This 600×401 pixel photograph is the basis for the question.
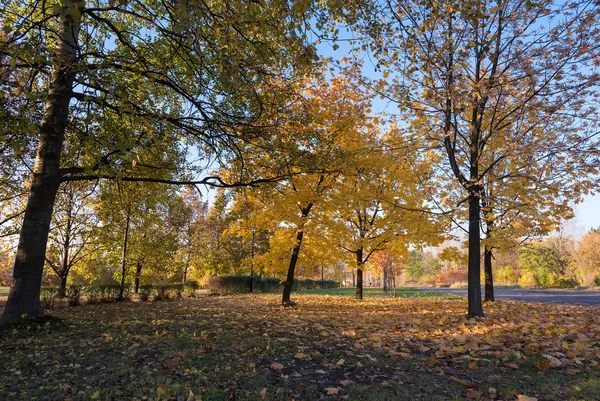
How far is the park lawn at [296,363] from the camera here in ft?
10.1

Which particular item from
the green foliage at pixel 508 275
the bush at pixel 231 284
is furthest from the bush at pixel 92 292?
the green foliage at pixel 508 275

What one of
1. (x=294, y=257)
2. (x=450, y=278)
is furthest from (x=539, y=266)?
(x=294, y=257)

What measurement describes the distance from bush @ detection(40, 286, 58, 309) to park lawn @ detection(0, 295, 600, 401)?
4649 millimetres

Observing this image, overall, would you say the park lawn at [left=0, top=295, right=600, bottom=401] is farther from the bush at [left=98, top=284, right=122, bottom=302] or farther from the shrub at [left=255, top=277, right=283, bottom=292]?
the shrub at [left=255, top=277, right=283, bottom=292]

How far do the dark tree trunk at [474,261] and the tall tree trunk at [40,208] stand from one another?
8.59 metres

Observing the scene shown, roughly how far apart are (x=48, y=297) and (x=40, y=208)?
24.7 ft

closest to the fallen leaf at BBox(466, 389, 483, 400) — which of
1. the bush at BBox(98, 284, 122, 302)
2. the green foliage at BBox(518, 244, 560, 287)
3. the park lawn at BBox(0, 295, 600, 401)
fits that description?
the park lawn at BBox(0, 295, 600, 401)

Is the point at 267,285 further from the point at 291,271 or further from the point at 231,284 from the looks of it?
the point at 291,271

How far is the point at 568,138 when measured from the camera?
281 inches

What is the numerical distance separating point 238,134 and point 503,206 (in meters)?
7.04

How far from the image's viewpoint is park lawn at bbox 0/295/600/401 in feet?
10.1

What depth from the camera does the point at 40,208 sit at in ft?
20.8

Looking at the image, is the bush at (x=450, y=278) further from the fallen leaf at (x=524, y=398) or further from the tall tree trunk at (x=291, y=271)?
the fallen leaf at (x=524, y=398)

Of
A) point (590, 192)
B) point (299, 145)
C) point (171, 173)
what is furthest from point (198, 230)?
point (590, 192)
